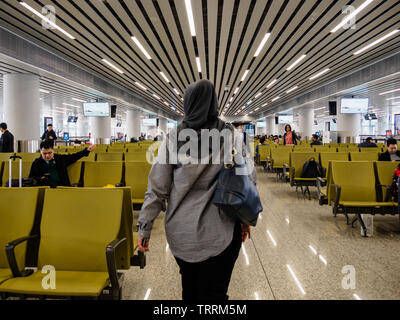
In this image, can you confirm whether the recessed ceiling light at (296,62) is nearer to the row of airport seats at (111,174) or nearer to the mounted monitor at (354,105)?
the mounted monitor at (354,105)

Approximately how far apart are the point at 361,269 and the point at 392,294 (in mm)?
538

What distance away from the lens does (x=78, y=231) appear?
231 centimetres

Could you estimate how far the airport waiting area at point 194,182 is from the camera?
1.53 metres

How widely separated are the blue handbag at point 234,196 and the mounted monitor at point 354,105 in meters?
16.3

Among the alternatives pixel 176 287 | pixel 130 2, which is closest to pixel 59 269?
pixel 176 287

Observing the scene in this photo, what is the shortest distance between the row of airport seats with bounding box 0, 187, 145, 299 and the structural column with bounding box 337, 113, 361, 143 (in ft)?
57.7

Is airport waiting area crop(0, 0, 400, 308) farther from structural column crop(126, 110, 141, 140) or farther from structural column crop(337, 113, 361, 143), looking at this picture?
structural column crop(126, 110, 141, 140)

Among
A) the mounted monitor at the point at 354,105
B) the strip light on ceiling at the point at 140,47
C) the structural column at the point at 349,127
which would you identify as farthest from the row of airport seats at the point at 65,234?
the structural column at the point at 349,127

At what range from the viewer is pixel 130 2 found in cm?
711

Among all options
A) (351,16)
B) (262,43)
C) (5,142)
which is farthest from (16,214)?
(262,43)

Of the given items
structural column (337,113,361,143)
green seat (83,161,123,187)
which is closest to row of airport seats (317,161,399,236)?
green seat (83,161,123,187)

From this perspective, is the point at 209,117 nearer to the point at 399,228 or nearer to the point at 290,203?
the point at 399,228

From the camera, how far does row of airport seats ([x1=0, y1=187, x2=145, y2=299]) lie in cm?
220

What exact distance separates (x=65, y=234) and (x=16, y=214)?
1.51ft
